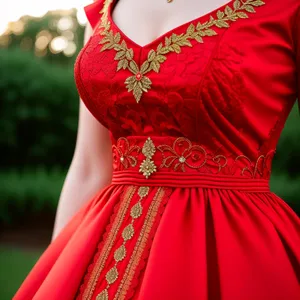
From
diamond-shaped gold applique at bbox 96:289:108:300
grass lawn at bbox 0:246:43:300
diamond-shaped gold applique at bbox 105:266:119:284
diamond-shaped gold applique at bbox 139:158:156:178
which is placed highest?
diamond-shaped gold applique at bbox 139:158:156:178

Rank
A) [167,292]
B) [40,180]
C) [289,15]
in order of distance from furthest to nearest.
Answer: [40,180]
[289,15]
[167,292]

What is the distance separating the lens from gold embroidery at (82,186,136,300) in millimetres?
1199

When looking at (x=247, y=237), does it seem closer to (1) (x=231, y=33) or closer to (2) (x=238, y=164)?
(2) (x=238, y=164)

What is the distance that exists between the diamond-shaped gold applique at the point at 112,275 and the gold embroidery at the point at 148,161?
0.19m

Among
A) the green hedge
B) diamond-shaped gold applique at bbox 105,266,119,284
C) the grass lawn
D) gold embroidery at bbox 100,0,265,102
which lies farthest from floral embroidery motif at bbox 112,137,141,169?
the green hedge

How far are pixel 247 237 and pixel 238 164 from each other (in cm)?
16

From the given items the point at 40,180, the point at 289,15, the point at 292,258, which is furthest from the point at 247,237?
the point at 40,180

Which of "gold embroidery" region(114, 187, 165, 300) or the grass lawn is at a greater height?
"gold embroidery" region(114, 187, 165, 300)

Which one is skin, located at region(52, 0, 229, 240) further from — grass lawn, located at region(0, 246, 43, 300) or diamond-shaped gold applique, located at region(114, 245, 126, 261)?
grass lawn, located at region(0, 246, 43, 300)

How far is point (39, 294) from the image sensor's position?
4.13 ft

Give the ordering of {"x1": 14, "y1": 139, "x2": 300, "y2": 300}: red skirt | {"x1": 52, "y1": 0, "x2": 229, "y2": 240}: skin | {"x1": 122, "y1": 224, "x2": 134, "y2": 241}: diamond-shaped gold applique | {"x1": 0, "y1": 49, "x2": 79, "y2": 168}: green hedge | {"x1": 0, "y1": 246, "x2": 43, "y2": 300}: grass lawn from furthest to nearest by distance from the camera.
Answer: {"x1": 0, "y1": 49, "x2": 79, "y2": 168}: green hedge, {"x1": 0, "y1": 246, "x2": 43, "y2": 300}: grass lawn, {"x1": 52, "y1": 0, "x2": 229, "y2": 240}: skin, {"x1": 122, "y1": 224, "x2": 134, "y2": 241}: diamond-shaped gold applique, {"x1": 14, "y1": 139, "x2": 300, "y2": 300}: red skirt

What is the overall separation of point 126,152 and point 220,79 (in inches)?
9.7

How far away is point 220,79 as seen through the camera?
1.19 m

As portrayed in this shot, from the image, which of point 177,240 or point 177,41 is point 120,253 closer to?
point 177,240
